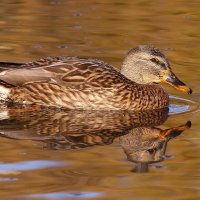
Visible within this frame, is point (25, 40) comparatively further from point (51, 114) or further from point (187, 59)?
point (51, 114)

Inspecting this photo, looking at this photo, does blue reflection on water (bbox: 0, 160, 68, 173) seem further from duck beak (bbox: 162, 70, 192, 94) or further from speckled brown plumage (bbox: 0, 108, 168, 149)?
duck beak (bbox: 162, 70, 192, 94)

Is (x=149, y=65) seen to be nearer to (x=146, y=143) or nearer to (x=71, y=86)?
(x=71, y=86)

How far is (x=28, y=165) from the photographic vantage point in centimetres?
902

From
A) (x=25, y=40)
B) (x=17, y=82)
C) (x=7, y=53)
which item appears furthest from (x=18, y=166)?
(x=25, y=40)

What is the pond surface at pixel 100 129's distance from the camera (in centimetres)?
846

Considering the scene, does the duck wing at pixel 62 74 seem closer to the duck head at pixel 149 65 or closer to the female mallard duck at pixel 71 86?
the female mallard duck at pixel 71 86

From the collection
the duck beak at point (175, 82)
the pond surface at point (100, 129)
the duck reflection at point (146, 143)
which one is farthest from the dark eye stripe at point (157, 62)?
the duck reflection at point (146, 143)

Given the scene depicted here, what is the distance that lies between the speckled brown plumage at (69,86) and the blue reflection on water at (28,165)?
2.94 metres

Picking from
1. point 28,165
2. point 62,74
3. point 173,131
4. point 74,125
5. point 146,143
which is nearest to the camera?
point 28,165

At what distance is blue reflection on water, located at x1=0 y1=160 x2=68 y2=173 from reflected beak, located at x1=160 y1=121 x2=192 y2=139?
1.78m

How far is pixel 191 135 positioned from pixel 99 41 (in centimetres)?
519

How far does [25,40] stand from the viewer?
15.2 metres

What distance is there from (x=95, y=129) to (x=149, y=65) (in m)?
2.12

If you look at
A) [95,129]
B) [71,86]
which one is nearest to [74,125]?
[95,129]
